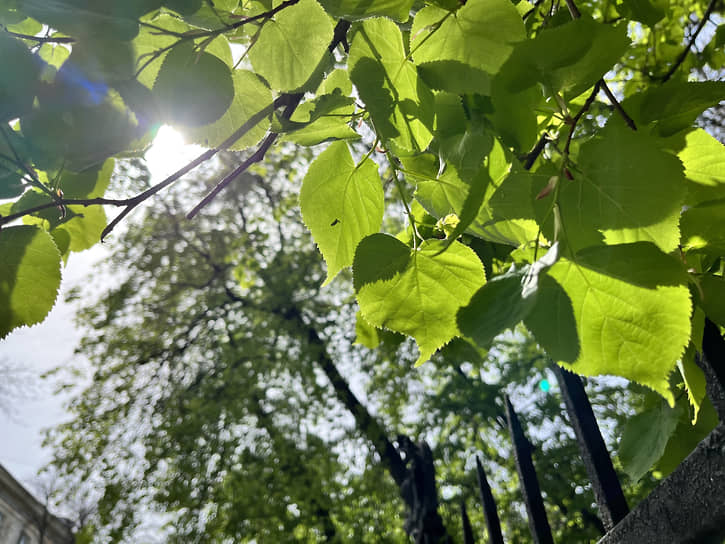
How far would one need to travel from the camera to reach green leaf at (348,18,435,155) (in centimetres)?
34

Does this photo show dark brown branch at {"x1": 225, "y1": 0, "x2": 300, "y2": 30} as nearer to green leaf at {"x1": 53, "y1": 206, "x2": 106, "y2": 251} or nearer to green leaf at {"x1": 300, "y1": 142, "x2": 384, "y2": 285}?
green leaf at {"x1": 300, "y1": 142, "x2": 384, "y2": 285}

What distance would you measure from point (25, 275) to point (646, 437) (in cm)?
62

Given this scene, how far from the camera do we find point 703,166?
0.37 meters

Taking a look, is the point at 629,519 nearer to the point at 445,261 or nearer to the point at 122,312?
the point at 445,261

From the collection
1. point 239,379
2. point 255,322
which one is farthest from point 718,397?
point 255,322

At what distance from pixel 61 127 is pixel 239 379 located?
19.8 ft

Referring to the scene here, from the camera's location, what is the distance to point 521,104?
11.7 inches

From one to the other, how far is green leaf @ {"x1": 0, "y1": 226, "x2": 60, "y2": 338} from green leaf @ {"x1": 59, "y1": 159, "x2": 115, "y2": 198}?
8 centimetres

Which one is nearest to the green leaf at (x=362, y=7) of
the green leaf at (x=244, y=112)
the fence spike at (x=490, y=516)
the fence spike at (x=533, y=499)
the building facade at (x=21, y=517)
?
the green leaf at (x=244, y=112)

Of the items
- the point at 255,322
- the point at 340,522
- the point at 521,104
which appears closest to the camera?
the point at 521,104

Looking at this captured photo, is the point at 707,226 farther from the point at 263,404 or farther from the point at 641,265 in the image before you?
the point at 263,404

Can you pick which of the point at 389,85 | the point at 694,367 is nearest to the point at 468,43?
the point at 389,85

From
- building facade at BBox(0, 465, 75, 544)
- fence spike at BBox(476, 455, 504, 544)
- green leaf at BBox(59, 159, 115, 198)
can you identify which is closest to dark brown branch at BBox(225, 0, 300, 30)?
green leaf at BBox(59, 159, 115, 198)

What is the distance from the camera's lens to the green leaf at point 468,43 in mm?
298
